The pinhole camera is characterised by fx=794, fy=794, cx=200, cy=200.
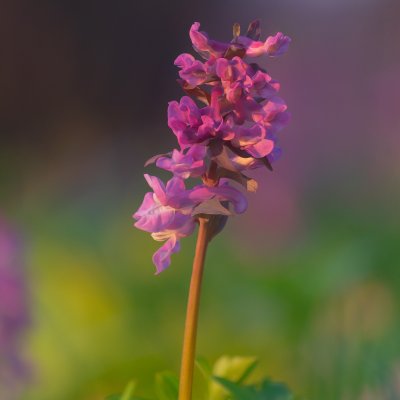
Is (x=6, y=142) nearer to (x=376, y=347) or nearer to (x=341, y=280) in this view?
(x=341, y=280)

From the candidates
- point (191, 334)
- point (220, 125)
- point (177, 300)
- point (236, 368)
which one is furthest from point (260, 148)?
point (177, 300)

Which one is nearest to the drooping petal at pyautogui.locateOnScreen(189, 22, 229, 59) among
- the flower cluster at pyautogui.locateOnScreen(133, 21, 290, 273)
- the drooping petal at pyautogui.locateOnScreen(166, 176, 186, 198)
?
the flower cluster at pyautogui.locateOnScreen(133, 21, 290, 273)

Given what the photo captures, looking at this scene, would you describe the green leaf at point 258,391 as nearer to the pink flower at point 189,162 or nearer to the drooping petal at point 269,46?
the pink flower at point 189,162

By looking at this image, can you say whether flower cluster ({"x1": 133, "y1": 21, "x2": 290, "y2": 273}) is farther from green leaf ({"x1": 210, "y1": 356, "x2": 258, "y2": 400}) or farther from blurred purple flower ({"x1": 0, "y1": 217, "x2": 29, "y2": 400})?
blurred purple flower ({"x1": 0, "y1": 217, "x2": 29, "y2": 400})

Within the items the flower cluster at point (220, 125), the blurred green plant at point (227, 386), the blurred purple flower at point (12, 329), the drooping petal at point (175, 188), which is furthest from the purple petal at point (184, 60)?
the blurred purple flower at point (12, 329)

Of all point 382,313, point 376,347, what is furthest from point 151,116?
point 376,347

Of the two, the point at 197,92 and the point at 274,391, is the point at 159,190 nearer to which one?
the point at 197,92
